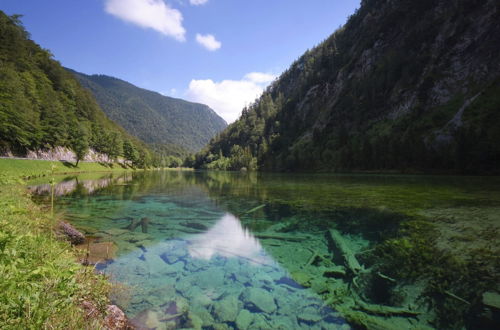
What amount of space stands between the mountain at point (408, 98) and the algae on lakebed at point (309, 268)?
47579 mm

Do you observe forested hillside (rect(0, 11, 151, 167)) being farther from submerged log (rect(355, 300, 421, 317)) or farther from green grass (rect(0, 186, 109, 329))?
submerged log (rect(355, 300, 421, 317))

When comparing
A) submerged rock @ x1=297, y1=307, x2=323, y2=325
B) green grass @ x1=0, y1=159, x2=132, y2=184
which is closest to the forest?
green grass @ x1=0, y1=159, x2=132, y2=184

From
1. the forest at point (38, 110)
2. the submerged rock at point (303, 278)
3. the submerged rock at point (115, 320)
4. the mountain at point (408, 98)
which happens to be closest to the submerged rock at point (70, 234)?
the submerged rock at point (115, 320)

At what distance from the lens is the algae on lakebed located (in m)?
5.93

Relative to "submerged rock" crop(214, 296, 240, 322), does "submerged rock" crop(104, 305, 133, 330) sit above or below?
above

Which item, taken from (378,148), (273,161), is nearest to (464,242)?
(378,148)

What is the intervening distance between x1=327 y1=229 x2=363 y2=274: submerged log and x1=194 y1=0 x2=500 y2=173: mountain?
167 feet

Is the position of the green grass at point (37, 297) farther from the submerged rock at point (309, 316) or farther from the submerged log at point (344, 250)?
the submerged log at point (344, 250)

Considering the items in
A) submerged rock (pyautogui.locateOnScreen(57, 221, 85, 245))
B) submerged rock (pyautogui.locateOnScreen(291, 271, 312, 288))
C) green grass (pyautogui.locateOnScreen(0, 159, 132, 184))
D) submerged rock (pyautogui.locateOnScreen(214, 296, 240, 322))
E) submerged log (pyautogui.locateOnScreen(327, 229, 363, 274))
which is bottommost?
submerged rock (pyautogui.locateOnScreen(214, 296, 240, 322))

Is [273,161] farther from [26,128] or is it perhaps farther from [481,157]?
[26,128]

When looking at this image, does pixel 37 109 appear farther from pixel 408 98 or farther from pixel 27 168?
pixel 408 98

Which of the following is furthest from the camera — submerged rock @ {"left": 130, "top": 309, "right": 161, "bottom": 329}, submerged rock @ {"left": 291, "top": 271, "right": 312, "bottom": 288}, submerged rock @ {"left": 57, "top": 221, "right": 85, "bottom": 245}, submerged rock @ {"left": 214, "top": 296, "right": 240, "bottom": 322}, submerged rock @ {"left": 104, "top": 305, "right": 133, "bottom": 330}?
submerged rock @ {"left": 57, "top": 221, "right": 85, "bottom": 245}

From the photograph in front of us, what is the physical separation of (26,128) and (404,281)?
7062cm

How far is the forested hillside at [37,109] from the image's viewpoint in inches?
1934
